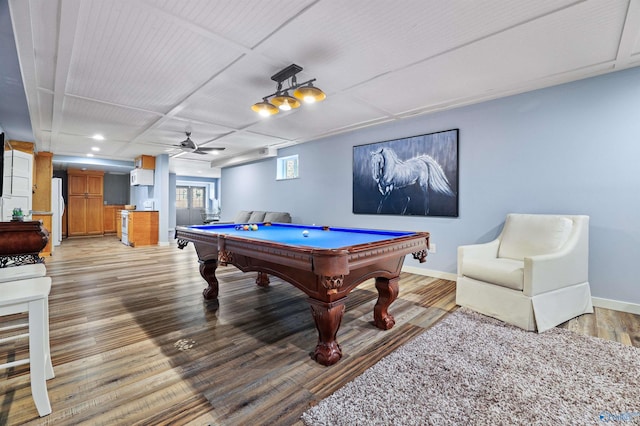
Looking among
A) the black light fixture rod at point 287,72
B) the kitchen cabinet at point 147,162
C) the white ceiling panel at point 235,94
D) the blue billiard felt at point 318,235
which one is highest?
the white ceiling panel at point 235,94

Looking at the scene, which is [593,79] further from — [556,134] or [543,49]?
[543,49]

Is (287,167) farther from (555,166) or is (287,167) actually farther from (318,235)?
(555,166)

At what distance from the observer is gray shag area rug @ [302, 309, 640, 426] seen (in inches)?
56.8

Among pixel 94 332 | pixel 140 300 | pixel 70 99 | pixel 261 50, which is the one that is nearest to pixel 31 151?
pixel 70 99

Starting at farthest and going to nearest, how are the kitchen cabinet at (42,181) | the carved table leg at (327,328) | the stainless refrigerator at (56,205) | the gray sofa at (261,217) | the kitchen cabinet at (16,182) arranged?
the stainless refrigerator at (56,205)
the kitchen cabinet at (42,181)
the gray sofa at (261,217)
the kitchen cabinet at (16,182)
the carved table leg at (327,328)

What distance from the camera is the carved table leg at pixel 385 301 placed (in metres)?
2.47

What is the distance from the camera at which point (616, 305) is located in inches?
114

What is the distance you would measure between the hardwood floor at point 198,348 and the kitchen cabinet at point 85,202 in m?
7.15

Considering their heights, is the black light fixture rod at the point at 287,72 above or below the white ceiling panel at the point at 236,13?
below

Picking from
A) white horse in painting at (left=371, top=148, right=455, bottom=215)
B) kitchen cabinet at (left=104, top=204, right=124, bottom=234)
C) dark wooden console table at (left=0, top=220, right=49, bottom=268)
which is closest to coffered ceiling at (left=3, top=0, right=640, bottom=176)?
white horse in painting at (left=371, top=148, right=455, bottom=215)

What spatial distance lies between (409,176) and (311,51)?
2528 mm

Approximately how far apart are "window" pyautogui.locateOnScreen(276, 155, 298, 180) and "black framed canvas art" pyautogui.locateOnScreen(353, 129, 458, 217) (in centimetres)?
181

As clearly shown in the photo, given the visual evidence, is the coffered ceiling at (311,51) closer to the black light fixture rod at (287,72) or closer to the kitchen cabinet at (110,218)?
the black light fixture rod at (287,72)

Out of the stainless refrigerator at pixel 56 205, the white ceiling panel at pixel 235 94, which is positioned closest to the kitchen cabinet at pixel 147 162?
the stainless refrigerator at pixel 56 205
